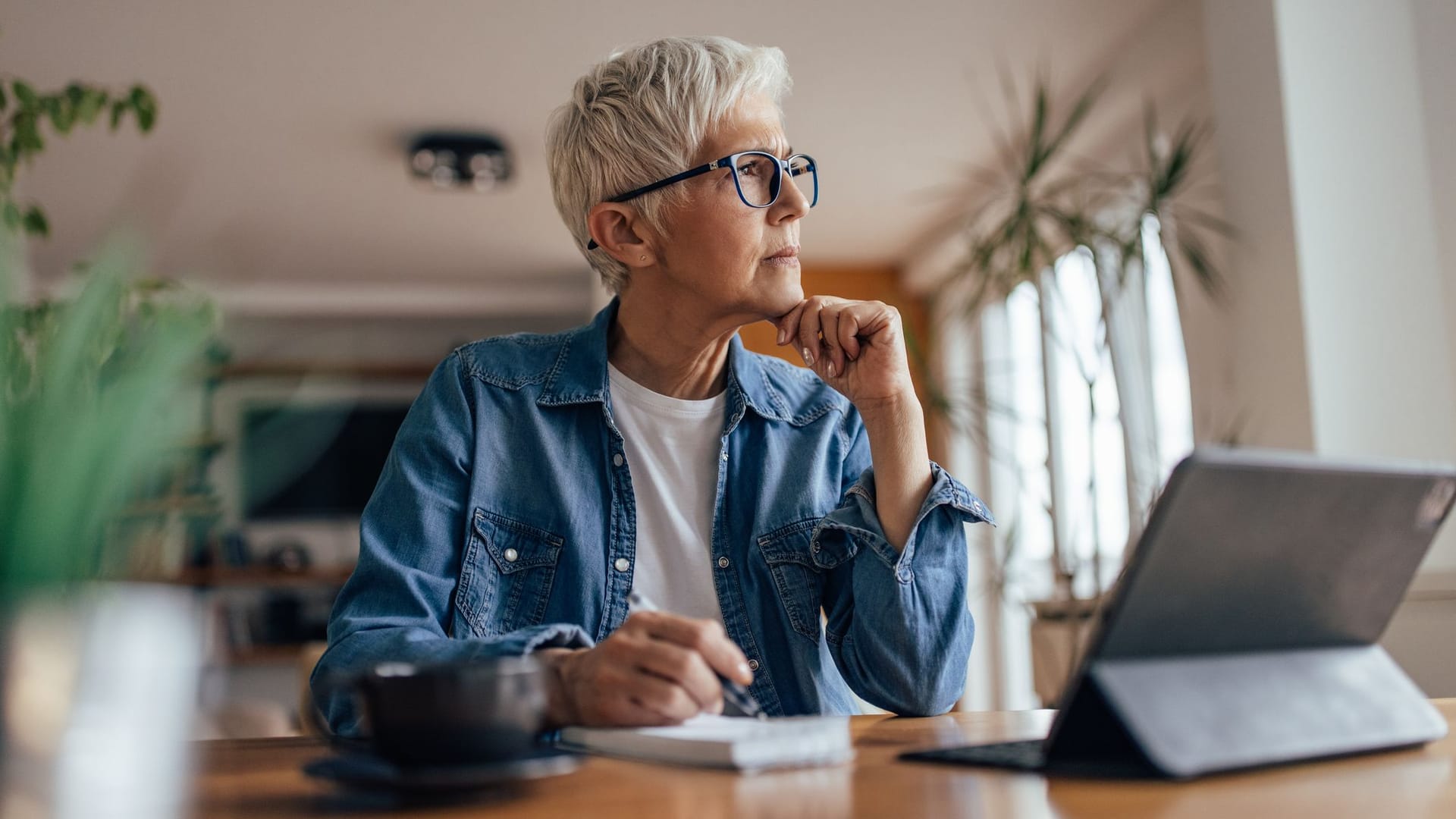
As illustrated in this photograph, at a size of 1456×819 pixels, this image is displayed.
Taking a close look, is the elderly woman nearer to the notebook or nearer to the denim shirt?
the denim shirt

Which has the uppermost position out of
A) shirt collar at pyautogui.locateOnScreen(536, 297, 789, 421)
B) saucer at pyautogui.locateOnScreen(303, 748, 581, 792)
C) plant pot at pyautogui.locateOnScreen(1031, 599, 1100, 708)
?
shirt collar at pyautogui.locateOnScreen(536, 297, 789, 421)

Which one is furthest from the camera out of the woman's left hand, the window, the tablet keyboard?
the window

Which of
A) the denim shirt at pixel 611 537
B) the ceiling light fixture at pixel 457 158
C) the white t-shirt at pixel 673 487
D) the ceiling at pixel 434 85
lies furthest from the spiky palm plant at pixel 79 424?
the ceiling light fixture at pixel 457 158

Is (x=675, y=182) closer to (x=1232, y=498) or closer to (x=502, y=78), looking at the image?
(x=1232, y=498)

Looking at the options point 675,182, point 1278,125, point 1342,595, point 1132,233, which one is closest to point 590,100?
point 675,182

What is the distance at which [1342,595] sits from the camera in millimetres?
721

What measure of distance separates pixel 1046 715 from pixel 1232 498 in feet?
1.50

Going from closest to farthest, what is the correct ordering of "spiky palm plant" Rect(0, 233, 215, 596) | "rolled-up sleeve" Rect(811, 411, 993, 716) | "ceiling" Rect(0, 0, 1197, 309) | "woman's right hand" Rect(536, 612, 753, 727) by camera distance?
"spiky palm plant" Rect(0, 233, 215, 596), "woman's right hand" Rect(536, 612, 753, 727), "rolled-up sleeve" Rect(811, 411, 993, 716), "ceiling" Rect(0, 0, 1197, 309)

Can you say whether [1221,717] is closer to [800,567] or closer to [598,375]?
[800,567]

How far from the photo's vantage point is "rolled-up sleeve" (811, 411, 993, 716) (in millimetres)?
1142

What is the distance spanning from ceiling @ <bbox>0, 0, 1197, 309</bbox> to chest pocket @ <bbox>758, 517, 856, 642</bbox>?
6.89ft

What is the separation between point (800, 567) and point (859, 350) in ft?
0.82

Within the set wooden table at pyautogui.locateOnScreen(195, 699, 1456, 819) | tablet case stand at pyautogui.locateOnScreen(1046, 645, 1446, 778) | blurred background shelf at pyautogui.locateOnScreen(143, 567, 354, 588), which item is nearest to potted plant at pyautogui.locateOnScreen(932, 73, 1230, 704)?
tablet case stand at pyautogui.locateOnScreen(1046, 645, 1446, 778)

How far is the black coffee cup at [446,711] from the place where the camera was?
57 cm
